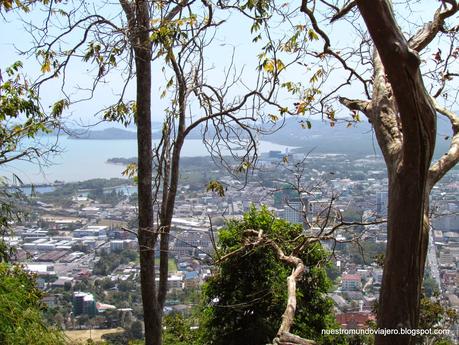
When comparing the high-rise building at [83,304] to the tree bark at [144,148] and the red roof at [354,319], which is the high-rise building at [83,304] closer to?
the tree bark at [144,148]

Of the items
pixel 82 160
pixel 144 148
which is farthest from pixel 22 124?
pixel 82 160

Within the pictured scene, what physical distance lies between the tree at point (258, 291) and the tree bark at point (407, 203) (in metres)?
2.21

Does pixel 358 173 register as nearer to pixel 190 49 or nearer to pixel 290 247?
pixel 290 247

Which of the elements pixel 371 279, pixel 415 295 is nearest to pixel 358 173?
pixel 371 279

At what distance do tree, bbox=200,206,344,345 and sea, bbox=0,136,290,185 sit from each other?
871 millimetres

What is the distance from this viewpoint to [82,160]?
37.8ft

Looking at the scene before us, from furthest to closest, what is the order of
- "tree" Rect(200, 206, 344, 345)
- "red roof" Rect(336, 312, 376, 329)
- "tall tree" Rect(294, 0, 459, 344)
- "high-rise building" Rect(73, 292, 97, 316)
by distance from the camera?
1. "high-rise building" Rect(73, 292, 97, 316)
2. "red roof" Rect(336, 312, 376, 329)
3. "tree" Rect(200, 206, 344, 345)
4. "tall tree" Rect(294, 0, 459, 344)

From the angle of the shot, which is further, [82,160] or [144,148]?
[82,160]

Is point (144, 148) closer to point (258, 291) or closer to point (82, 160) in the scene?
point (258, 291)

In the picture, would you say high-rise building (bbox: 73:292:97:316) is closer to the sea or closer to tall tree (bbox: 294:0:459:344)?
the sea

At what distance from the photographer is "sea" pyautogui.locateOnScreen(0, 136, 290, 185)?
5.20 metres

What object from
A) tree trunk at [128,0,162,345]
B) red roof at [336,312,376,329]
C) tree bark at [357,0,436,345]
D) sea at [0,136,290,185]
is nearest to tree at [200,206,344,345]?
red roof at [336,312,376,329]

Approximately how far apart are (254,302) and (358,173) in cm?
366

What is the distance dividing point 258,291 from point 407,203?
263 centimetres
